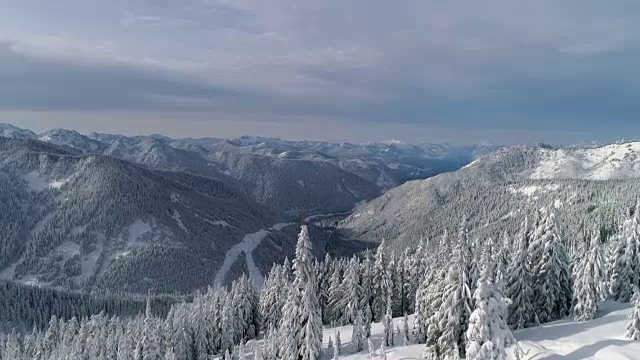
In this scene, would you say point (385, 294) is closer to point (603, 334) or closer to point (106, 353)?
point (603, 334)

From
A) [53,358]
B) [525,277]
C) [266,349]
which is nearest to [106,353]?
[53,358]

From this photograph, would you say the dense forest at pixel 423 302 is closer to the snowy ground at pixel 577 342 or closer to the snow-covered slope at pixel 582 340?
the snowy ground at pixel 577 342

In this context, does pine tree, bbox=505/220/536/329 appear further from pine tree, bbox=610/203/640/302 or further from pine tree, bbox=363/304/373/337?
pine tree, bbox=363/304/373/337

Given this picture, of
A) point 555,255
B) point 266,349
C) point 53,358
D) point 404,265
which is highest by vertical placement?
point 555,255

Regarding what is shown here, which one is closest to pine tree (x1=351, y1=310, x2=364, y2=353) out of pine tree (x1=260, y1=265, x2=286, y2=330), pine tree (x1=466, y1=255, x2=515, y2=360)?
pine tree (x1=260, y1=265, x2=286, y2=330)

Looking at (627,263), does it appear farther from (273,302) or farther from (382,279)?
(273,302)
